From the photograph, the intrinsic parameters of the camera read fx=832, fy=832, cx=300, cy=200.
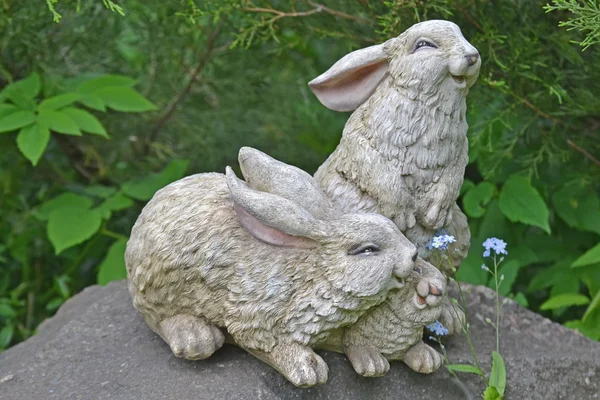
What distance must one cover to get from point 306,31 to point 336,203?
1.34 m

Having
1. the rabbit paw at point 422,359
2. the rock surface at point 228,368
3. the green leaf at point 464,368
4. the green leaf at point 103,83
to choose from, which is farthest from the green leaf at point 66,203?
the green leaf at point 464,368

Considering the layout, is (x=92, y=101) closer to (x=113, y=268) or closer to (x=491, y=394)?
(x=113, y=268)

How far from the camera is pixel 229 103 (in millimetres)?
4156

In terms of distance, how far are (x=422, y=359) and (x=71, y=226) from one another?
1548mm

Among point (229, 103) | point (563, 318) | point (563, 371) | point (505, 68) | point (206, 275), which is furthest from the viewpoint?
point (229, 103)

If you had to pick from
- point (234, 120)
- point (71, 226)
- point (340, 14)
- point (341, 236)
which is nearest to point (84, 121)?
point (71, 226)

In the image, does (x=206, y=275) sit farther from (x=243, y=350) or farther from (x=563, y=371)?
(x=563, y=371)

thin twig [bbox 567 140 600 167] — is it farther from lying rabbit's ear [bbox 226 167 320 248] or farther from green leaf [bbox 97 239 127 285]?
green leaf [bbox 97 239 127 285]

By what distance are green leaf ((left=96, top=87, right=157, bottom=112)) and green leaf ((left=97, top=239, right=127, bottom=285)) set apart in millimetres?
560

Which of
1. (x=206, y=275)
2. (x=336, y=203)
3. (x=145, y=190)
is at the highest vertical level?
(x=336, y=203)

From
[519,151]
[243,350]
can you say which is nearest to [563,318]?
[519,151]

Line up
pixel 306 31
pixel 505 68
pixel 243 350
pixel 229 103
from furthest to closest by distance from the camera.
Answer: pixel 229 103
pixel 306 31
pixel 505 68
pixel 243 350

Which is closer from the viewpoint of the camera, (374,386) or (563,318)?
(374,386)

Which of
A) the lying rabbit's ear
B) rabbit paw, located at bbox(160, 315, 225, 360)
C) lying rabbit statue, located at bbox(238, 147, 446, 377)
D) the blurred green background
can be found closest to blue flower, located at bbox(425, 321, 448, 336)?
lying rabbit statue, located at bbox(238, 147, 446, 377)
